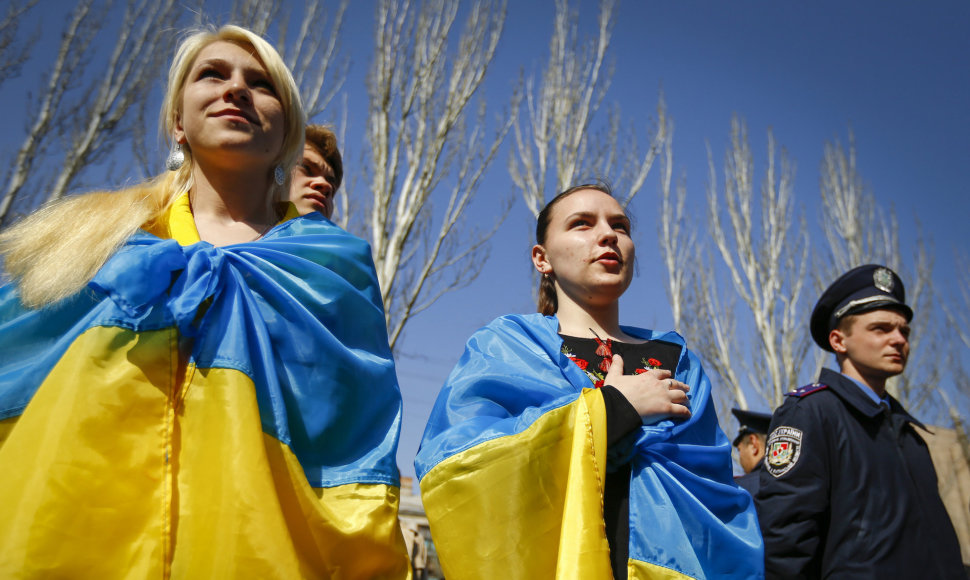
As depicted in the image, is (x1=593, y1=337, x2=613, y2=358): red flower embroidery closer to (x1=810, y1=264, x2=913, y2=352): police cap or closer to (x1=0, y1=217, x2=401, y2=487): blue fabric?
(x1=0, y1=217, x2=401, y2=487): blue fabric

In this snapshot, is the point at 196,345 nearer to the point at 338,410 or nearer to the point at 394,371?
the point at 338,410

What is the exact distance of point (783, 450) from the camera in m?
2.57

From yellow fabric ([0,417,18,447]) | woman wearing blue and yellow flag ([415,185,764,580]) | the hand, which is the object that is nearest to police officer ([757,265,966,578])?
woman wearing blue and yellow flag ([415,185,764,580])

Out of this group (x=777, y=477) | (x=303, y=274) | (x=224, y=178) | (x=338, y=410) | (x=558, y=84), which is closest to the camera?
(x=338, y=410)

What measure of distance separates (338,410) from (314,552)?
0.30 metres

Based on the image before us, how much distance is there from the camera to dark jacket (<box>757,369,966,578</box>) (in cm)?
235

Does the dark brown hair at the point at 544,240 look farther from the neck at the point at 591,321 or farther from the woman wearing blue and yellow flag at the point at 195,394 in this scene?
the woman wearing blue and yellow flag at the point at 195,394

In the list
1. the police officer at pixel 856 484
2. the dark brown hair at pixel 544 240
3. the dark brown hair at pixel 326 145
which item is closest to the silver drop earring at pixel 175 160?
the dark brown hair at pixel 326 145

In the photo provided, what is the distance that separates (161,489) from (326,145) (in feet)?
6.88

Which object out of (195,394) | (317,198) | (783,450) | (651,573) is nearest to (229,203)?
(195,394)

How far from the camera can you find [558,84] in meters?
10.6

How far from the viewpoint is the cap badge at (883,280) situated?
306 cm

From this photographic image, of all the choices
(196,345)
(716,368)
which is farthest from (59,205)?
(716,368)

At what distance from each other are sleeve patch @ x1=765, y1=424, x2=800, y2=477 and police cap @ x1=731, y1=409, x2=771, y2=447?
8.60 feet
